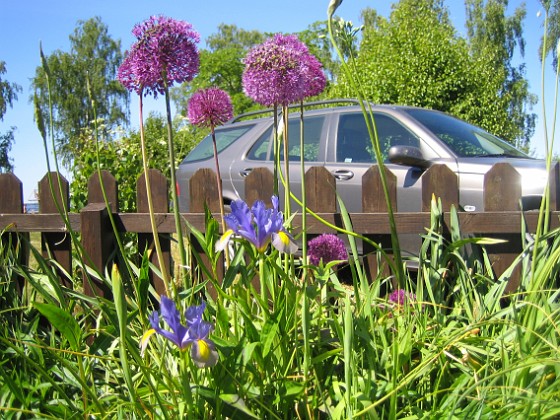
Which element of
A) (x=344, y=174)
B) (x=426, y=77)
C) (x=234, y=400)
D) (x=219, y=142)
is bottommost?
(x=234, y=400)

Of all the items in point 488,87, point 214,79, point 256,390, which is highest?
point 214,79

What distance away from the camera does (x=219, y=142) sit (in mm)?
5711

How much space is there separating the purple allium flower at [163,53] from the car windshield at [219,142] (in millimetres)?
3999

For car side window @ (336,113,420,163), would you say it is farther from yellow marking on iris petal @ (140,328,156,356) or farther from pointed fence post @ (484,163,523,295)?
yellow marking on iris petal @ (140,328,156,356)

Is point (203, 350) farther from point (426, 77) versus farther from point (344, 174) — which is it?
point (426, 77)

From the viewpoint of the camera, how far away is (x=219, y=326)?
142 cm

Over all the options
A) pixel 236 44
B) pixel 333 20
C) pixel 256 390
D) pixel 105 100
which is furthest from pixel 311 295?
pixel 236 44

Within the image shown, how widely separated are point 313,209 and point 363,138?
1884 mm

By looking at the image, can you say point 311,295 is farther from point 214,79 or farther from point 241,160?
point 214,79

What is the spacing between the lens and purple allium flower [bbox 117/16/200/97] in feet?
4.71

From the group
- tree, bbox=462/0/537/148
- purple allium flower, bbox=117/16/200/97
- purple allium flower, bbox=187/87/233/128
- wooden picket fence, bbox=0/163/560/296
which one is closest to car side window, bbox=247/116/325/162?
wooden picket fence, bbox=0/163/560/296

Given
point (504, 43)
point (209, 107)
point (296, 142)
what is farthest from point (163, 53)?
point (504, 43)

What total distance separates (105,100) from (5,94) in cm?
1089

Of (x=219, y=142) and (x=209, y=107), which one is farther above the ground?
(x=219, y=142)
